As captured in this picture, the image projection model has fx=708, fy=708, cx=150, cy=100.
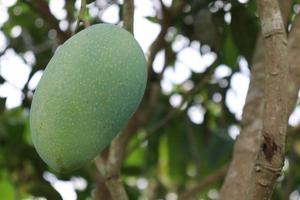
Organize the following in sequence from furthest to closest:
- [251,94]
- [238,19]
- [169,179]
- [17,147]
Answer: [169,179], [17,147], [238,19], [251,94]

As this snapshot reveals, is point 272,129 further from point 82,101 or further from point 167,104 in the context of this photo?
point 167,104

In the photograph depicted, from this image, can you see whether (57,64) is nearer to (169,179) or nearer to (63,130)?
(63,130)

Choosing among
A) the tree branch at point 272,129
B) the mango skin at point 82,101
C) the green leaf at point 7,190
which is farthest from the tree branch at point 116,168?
the green leaf at point 7,190

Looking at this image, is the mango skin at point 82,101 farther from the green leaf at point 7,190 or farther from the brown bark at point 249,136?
the green leaf at point 7,190

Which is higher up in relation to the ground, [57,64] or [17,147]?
[57,64]

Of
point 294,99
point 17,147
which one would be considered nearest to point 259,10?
point 294,99

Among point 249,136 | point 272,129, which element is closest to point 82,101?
point 272,129
